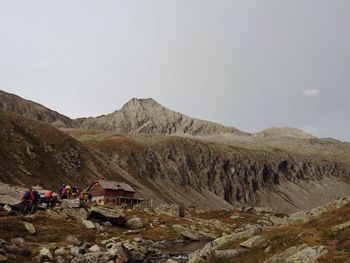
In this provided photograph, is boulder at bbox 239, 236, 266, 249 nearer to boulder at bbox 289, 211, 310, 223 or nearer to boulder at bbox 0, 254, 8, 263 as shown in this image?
boulder at bbox 289, 211, 310, 223

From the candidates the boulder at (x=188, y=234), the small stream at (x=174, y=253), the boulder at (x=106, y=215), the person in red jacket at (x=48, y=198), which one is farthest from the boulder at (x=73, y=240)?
the boulder at (x=188, y=234)

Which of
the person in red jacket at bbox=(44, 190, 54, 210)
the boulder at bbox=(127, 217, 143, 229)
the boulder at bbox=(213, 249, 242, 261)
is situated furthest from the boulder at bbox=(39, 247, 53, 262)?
the boulder at bbox=(127, 217, 143, 229)

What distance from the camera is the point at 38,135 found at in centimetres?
16550

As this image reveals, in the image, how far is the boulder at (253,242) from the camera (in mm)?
33406

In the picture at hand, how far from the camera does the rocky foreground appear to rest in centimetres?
3047

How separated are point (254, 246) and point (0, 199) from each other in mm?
33439

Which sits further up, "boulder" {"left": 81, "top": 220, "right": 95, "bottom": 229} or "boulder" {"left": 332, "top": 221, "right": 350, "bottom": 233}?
"boulder" {"left": 332, "top": 221, "right": 350, "bottom": 233}

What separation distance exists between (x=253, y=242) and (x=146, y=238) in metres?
34.5

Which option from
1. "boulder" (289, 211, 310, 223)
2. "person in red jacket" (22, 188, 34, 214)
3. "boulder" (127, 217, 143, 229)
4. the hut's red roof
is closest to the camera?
"boulder" (289, 211, 310, 223)

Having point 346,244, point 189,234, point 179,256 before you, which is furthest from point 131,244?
point 346,244

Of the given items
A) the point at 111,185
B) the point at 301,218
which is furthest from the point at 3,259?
the point at 111,185

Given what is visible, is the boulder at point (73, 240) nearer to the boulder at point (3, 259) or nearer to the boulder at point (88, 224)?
the boulder at point (88, 224)

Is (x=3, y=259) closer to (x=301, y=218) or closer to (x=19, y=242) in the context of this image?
(x=19, y=242)

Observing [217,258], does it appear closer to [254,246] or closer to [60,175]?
[254,246]
